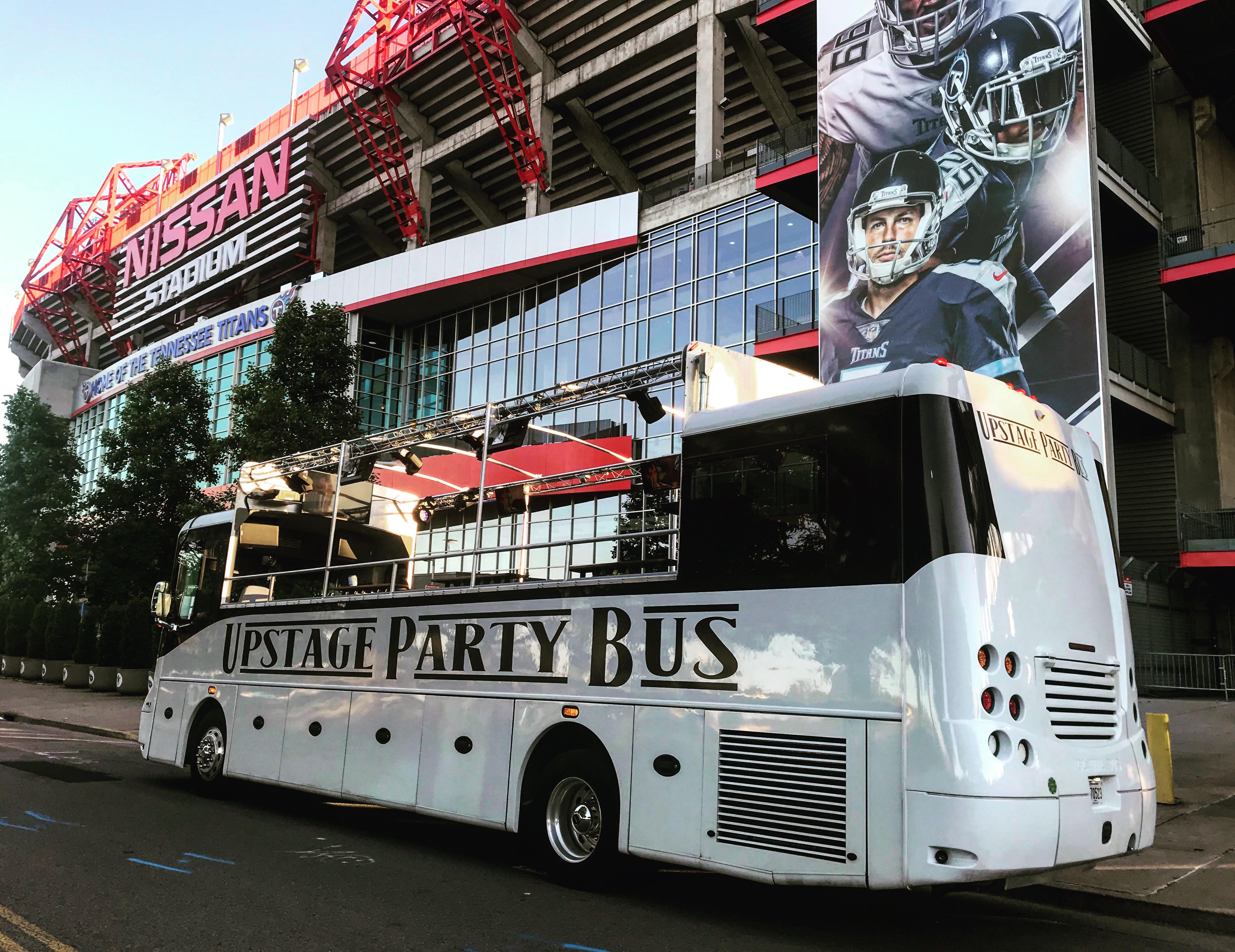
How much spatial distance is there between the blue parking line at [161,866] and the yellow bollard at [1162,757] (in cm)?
888

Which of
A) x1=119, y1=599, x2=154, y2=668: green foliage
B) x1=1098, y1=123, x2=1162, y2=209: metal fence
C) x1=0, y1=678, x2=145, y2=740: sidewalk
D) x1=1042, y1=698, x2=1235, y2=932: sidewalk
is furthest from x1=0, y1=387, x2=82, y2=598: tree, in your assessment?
x1=1042, y1=698, x2=1235, y2=932: sidewalk

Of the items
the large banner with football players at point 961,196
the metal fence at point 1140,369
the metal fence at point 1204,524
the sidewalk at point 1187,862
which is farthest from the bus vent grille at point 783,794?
the metal fence at point 1204,524

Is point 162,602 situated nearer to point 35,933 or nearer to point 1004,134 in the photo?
point 35,933

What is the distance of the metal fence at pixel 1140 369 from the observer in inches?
837

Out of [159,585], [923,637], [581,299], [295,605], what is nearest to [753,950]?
[923,637]

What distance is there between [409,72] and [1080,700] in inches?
1628

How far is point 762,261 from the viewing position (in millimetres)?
29359

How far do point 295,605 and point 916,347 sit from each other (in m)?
15.1

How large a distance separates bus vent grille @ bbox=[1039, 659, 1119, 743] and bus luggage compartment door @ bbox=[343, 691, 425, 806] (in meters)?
5.19

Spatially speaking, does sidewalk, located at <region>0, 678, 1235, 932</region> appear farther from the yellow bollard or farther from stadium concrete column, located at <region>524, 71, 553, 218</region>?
stadium concrete column, located at <region>524, 71, 553, 218</region>

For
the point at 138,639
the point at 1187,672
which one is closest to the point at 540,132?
the point at 138,639

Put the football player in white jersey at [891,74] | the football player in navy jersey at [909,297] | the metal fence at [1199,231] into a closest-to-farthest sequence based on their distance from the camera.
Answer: the football player in navy jersey at [909,297] → the football player in white jersey at [891,74] → the metal fence at [1199,231]

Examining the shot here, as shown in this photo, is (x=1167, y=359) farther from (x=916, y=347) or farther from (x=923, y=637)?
(x=923, y=637)

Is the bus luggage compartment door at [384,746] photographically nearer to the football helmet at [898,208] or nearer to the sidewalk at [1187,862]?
the sidewalk at [1187,862]
